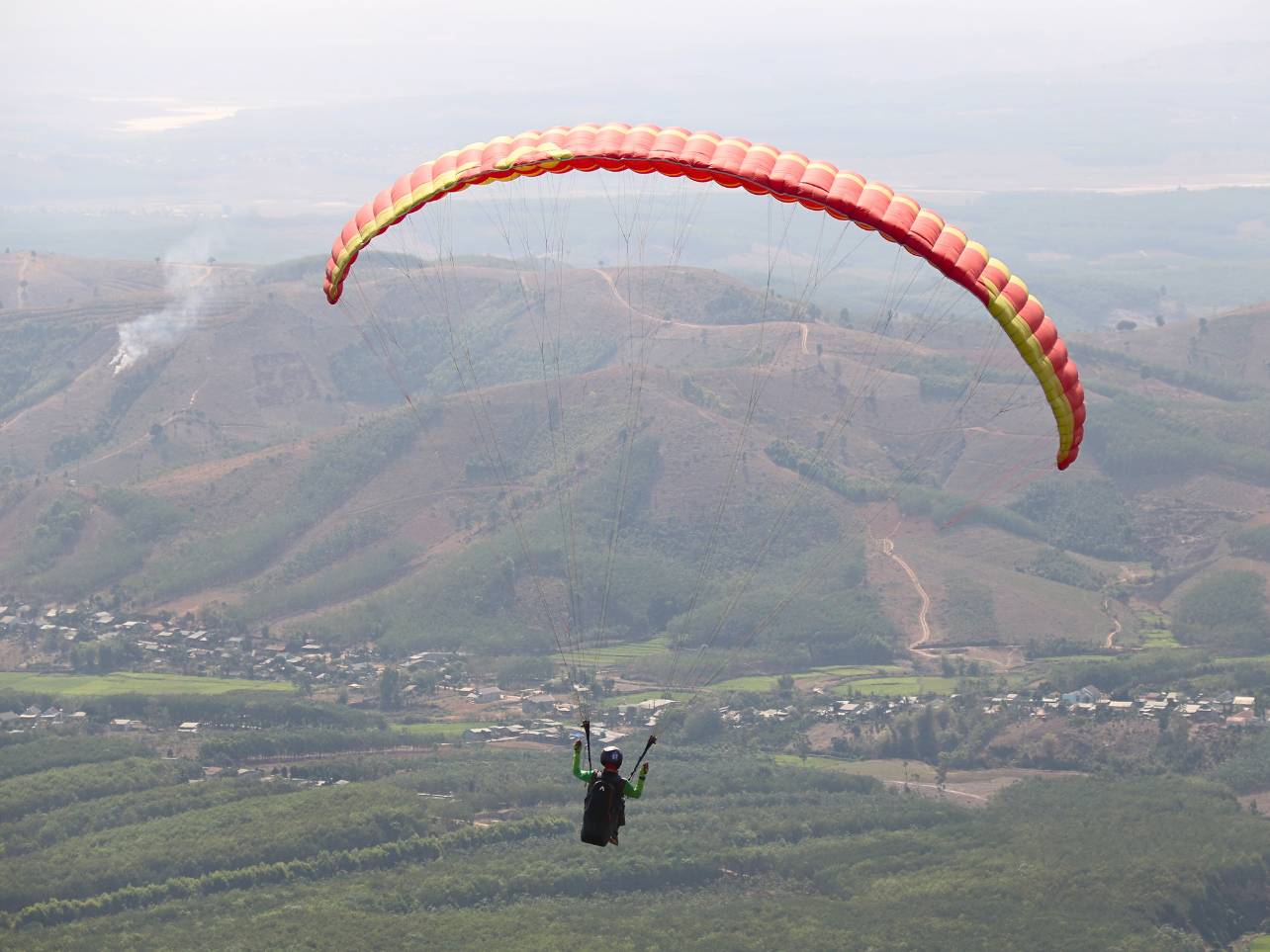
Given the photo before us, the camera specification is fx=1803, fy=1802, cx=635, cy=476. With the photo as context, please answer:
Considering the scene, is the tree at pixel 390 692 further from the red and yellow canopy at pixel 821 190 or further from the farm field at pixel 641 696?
the red and yellow canopy at pixel 821 190

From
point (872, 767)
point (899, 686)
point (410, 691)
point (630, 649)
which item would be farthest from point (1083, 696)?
point (410, 691)

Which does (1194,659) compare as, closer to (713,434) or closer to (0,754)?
(713,434)

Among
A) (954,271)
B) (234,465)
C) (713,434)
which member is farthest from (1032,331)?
(234,465)

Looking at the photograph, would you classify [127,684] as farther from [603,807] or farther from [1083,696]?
[603,807]

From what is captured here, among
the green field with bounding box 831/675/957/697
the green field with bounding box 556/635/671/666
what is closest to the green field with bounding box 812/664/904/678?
the green field with bounding box 831/675/957/697

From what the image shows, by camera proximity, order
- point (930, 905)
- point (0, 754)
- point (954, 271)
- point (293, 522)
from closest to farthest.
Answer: point (954, 271) → point (930, 905) → point (0, 754) → point (293, 522)

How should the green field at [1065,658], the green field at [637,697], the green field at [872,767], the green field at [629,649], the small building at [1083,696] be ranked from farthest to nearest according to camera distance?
the green field at [629,649], the green field at [1065,658], the green field at [637,697], the small building at [1083,696], the green field at [872,767]

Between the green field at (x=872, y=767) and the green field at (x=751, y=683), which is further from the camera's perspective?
the green field at (x=751, y=683)

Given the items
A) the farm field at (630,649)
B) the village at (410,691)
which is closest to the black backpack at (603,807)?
the village at (410,691)

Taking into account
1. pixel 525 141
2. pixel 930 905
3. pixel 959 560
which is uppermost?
pixel 525 141
